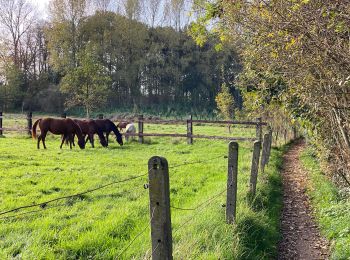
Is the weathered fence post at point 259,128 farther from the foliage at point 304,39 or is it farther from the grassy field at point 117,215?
the foliage at point 304,39

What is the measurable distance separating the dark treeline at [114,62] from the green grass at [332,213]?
1071 inches

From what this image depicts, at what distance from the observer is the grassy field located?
11.1ft

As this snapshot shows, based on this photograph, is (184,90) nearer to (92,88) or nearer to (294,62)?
(92,88)

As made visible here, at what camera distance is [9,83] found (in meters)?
35.8

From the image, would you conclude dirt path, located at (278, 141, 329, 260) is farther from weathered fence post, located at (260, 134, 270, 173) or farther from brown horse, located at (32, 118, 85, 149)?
brown horse, located at (32, 118, 85, 149)

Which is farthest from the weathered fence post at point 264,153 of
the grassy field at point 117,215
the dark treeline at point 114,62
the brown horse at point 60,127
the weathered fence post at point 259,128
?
the dark treeline at point 114,62

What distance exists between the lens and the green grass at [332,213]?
162 inches

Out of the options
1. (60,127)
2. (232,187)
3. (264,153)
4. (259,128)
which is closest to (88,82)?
(60,127)

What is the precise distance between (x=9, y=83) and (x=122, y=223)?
119 ft

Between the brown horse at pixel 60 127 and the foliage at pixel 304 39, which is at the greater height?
the foliage at pixel 304 39

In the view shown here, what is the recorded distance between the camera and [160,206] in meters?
2.19

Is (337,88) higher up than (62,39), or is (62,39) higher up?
(62,39)

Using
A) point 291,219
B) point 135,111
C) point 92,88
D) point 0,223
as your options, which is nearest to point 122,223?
point 0,223

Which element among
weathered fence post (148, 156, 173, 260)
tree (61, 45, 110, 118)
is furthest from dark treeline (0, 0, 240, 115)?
weathered fence post (148, 156, 173, 260)
